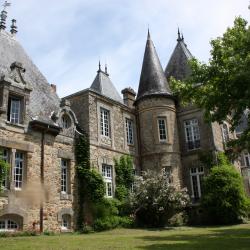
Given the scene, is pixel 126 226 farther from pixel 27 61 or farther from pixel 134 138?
pixel 27 61

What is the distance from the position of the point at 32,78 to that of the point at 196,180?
12356mm

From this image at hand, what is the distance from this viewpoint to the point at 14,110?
1741 centimetres

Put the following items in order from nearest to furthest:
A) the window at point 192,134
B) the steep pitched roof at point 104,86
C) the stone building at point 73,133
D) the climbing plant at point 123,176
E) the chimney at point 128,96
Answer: the stone building at point 73,133 < the climbing plant at point 123,176 < the window at point 192,134 < the steep pitched roof at point 104,86 < the chimney at point 128,96

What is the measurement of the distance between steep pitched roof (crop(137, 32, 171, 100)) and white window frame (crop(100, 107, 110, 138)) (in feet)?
11.4

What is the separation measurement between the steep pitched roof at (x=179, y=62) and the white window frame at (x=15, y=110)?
1374 cm

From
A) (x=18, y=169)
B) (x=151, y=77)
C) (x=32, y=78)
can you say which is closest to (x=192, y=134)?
(x=151, y=77)

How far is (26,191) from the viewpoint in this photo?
16.5 meters

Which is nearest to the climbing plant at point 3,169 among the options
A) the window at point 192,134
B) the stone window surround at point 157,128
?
the stone window surround at point 157,128

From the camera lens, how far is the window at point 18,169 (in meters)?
16.4

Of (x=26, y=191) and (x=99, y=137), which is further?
(x=99, y=137)

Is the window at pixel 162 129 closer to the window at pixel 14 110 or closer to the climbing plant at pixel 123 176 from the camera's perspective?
the climbing plant at pixel 123 176

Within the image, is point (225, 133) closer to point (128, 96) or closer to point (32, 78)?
point (128, 96)

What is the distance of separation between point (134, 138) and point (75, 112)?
485 centimetres

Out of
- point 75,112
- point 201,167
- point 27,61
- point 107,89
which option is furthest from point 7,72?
point 201,167
